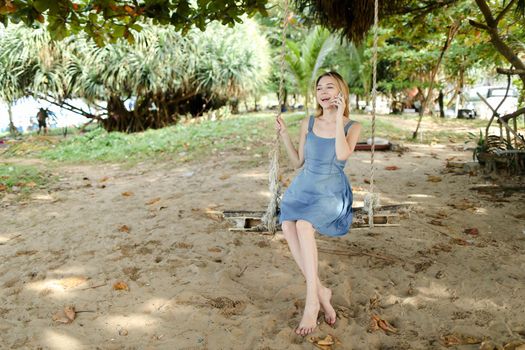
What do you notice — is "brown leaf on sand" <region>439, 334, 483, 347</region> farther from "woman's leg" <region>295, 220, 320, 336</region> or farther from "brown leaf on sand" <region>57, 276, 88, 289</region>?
"brown leaf on sand" <region>57, 276, 88, 289</region>

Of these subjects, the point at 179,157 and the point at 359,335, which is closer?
the point at 359,335

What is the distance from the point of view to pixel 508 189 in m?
4.48

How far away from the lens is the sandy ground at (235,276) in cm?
221

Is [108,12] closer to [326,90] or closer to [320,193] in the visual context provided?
[326,90]

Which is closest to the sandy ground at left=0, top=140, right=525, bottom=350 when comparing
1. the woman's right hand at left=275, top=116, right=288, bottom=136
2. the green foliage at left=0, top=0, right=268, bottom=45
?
the woman's right hand at left=275, top=116, right=288, bottom=136

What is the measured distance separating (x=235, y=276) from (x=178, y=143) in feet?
20.1

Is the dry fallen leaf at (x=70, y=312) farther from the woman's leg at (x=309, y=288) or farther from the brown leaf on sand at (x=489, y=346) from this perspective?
the brown leaf on sand at (x=489, y=346)

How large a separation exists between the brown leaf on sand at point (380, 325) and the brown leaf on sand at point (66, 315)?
1613 mm

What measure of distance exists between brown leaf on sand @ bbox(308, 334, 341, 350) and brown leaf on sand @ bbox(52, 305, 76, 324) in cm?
129

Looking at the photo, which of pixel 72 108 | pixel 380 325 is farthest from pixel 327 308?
pixel 72 108

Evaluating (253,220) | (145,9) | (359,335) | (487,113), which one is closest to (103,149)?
(145,9)

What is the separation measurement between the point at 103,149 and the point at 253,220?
720 cm

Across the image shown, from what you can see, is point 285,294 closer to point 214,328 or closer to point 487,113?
point 214,328

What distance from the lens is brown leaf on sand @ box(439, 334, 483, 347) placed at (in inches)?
82.4
